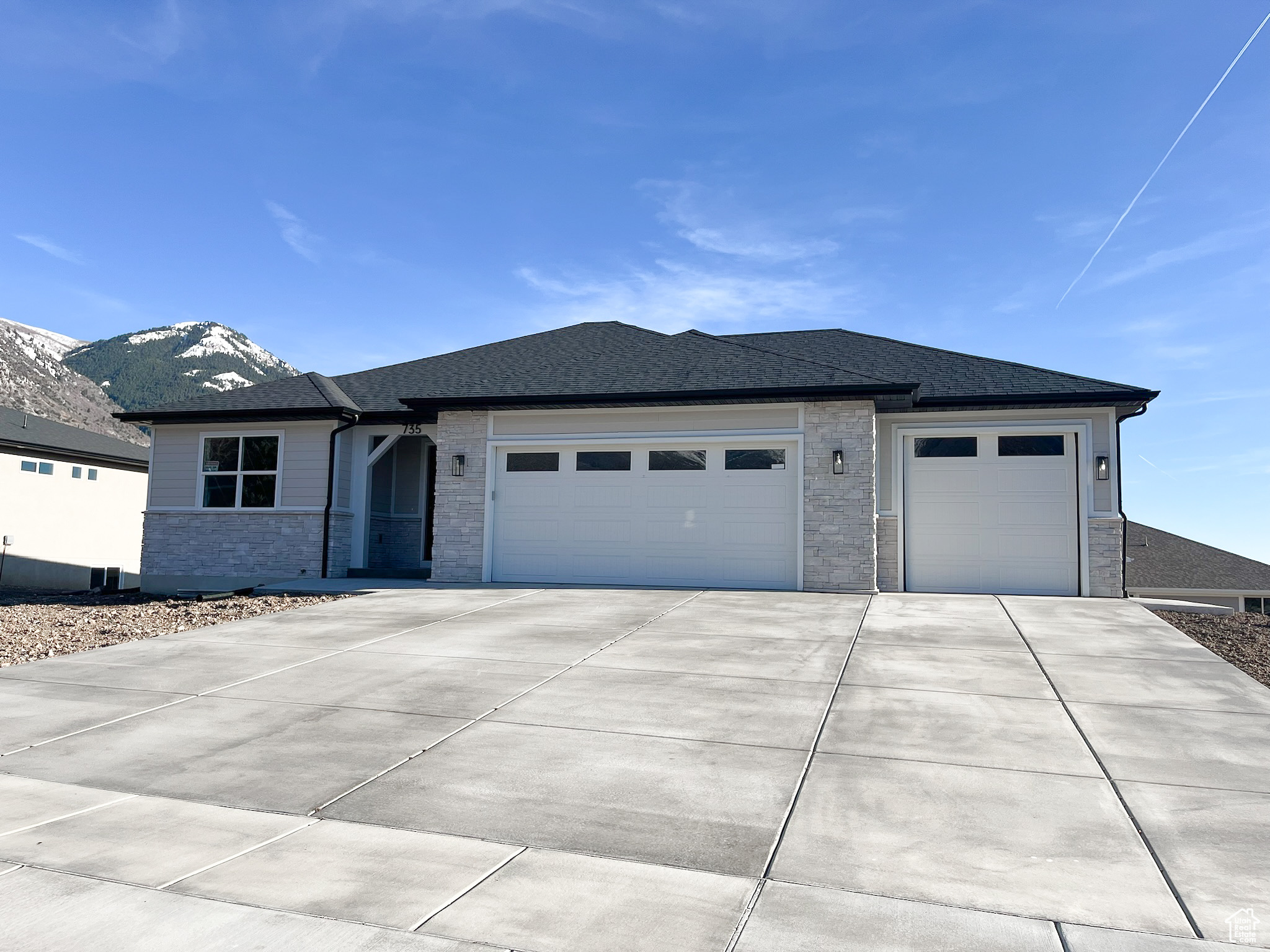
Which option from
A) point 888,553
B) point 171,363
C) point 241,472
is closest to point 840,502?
point 888,553

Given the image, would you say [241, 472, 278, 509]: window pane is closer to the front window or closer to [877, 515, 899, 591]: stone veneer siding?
the front window

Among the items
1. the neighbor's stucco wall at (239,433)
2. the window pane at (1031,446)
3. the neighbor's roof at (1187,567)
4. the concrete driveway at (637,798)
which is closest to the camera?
the concrete driveway at (637,798)

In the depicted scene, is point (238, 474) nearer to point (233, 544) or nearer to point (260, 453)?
point (260, 453)

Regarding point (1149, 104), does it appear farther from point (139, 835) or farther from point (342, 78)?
point (139, 835)

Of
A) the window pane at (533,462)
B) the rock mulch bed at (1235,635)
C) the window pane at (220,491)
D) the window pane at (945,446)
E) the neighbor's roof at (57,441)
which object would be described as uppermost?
the neighbor's roof at (57,441)

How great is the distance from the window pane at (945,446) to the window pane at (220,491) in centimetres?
1301

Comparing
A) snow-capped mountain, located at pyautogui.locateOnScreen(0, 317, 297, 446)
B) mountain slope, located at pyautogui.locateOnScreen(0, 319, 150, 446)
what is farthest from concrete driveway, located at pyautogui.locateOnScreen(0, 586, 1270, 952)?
snow-capped mountain, located at pyautogui.locateOnScreen(0, 317, 297, 446)

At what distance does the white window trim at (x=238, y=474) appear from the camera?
51.6 feet

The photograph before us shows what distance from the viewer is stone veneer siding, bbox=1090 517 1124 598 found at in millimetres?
12727

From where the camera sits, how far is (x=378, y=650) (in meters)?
8.12

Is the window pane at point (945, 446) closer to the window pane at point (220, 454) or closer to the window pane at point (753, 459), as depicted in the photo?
the window pane at point (753, 459)

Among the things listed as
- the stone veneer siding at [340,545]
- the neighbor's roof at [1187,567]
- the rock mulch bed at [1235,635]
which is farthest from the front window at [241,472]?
the neighbor's roof at [1187,567]

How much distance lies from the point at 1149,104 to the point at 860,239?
5.62m

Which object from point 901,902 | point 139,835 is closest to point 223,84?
point 139,835
